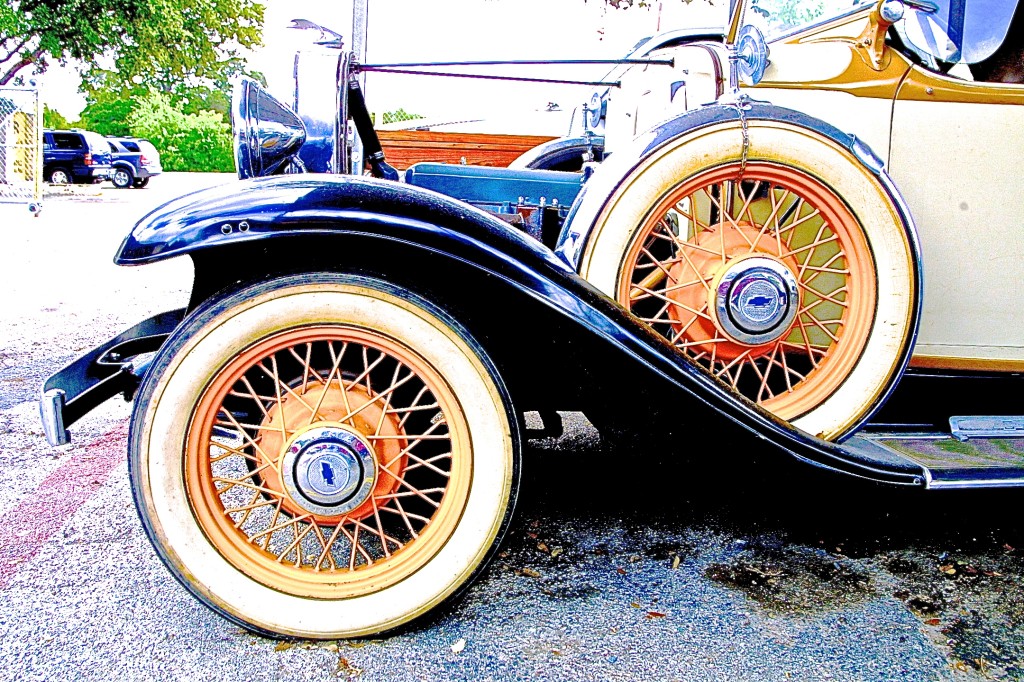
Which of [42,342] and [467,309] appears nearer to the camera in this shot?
[467,309]

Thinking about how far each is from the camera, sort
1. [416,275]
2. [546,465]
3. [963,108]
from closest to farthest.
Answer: [416,275] → [963,108] → [546,465]

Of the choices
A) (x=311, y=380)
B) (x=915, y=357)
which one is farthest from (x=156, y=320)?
(x=915, y=357)

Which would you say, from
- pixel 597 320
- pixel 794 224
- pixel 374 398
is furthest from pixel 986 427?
pixel 374 398

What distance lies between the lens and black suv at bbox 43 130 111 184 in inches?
832

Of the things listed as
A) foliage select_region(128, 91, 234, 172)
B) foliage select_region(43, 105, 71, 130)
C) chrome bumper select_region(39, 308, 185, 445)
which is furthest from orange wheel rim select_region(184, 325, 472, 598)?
foliage select_region(128, 91, 234, 172)

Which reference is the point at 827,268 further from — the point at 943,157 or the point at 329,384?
the point at 329,384

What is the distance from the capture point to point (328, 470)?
5.34 ft

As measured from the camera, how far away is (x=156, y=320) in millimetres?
2377

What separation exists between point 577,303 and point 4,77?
24.6 m

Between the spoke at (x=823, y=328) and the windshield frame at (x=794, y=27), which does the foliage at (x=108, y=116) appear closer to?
the windshield frame at (x=794, y=27)

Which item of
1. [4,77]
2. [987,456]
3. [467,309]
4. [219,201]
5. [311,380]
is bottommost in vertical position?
[987,456]

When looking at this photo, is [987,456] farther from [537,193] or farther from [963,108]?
[537,193]

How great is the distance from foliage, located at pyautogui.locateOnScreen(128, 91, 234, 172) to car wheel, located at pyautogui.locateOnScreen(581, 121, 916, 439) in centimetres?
3101

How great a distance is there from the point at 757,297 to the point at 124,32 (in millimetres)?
22027
